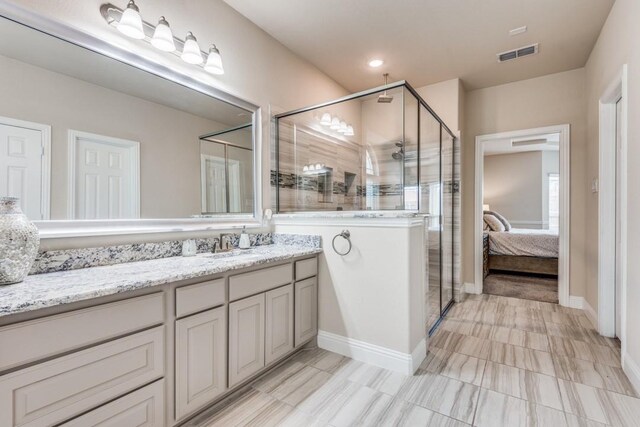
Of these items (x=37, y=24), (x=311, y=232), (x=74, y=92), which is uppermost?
(x=37, y=24)

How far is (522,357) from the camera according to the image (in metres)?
2.22

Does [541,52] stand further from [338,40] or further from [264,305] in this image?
[264,305]

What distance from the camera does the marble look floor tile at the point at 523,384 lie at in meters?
1.73

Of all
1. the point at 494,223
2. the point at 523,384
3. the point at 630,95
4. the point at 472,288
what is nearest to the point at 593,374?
the point at 523,384

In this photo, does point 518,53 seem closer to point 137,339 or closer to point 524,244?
point 524,244

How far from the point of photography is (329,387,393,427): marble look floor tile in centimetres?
155

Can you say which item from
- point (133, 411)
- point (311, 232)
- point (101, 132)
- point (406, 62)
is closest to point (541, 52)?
point (406, 62)

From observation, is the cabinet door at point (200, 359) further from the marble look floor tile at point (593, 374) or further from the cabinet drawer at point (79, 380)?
the marble look floor tile at point (593, 374)

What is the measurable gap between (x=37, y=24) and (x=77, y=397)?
164 cm

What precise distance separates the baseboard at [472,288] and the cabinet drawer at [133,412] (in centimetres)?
366

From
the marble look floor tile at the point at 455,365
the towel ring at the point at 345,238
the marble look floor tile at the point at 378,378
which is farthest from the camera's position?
the towel ring at the point at 345,238

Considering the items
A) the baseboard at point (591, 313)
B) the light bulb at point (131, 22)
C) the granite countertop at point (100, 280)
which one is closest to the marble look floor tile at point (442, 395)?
the granite countertop at point (100, 280)

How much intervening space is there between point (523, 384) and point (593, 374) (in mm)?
537

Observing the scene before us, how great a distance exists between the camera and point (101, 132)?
1610 millimetres
